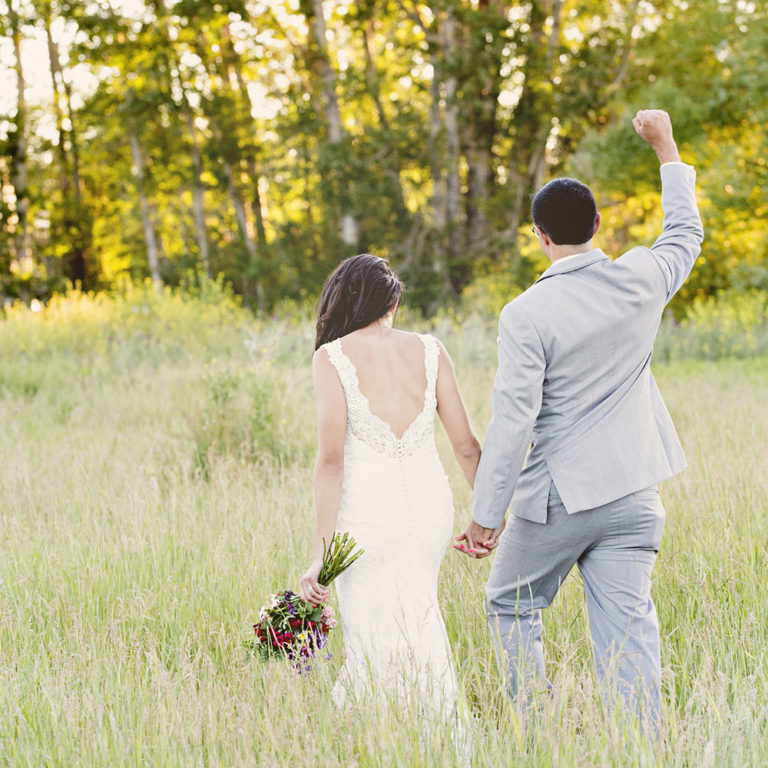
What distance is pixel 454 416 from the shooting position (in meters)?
3.23

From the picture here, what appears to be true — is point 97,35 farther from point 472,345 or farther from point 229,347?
point 472,345

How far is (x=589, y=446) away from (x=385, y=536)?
0.81 m

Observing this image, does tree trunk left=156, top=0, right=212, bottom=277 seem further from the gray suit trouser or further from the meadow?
the gray suit trouser

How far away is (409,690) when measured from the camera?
9.28 feet

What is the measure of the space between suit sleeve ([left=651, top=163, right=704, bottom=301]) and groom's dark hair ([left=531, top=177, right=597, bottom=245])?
1.18 ft

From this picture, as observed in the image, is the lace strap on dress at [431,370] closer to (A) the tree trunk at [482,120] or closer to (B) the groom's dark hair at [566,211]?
(B) the groom's dark hair at [566,211]

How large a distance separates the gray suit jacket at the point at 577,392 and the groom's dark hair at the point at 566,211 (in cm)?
8

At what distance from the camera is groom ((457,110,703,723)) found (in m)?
2.86

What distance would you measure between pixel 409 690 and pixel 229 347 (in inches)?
464

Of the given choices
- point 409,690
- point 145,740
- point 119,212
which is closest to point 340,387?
point 409,690

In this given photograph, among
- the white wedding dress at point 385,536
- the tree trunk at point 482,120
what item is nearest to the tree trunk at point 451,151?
the tree trunk at point 482,120

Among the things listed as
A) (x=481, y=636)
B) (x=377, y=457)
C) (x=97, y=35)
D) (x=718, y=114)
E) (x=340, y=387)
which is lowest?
(x=481, y=636)

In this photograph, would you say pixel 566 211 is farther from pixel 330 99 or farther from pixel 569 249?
pixel 330 99

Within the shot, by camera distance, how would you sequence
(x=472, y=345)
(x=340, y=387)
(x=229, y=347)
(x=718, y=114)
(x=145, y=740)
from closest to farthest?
(x=145, y=740), (x=340, y=387), (x=472, y=345), (x=229, y=347), (x=718, y=114)
